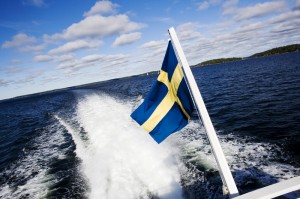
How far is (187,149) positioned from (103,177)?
393 centimetres

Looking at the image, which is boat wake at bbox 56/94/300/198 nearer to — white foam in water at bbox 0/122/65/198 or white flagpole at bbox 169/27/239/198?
white foam in water at bbox 0/122/65/198

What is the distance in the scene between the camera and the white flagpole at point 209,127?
3312mm

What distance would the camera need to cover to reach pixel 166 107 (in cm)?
432

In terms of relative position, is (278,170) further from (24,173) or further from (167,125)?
(24,173)

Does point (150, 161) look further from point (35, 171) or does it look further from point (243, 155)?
point (35, 171)

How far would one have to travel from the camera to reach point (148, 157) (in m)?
9.35

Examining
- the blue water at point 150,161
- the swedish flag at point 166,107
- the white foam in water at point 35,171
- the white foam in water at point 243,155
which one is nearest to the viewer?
the swedish flag at point 166,107

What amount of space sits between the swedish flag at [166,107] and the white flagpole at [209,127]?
63 centimetres

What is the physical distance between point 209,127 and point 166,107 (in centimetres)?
110

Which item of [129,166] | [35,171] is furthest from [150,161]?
[35,171]

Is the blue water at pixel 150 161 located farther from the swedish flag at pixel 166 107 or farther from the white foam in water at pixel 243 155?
the swedish flag at pixel 166 107

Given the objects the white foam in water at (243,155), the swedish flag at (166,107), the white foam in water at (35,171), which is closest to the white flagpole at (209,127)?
the swedish flag at (166,107)

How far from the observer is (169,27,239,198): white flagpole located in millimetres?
3312

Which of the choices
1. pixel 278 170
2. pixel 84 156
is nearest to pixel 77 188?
pixel 84 156
